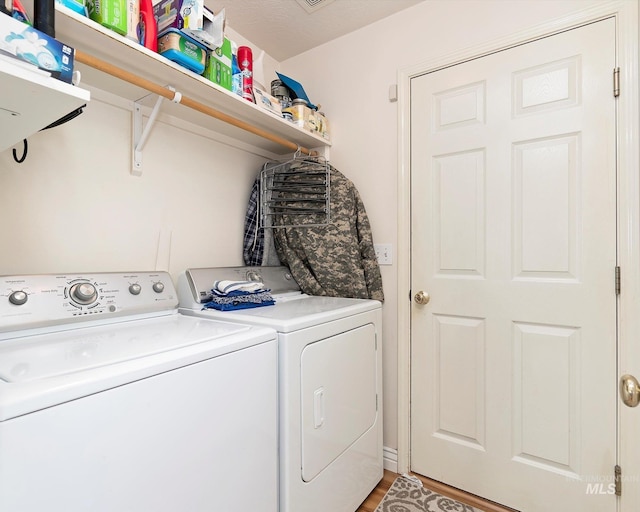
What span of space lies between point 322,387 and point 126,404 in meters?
0.76

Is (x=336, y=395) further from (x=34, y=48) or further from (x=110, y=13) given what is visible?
(x=110, y=13)

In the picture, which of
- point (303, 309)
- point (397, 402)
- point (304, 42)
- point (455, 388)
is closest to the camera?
point (303, 309)

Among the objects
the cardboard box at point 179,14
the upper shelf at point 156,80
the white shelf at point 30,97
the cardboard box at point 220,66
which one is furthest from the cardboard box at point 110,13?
the white shelf at point 30,97

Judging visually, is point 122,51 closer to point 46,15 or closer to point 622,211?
point 46,15

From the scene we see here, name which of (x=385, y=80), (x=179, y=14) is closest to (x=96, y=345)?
(x=179, y=14)

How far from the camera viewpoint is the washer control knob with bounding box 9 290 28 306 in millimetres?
1015

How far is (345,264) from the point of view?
193cm

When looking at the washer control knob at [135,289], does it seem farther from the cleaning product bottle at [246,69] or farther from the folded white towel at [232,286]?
the cleaning product bottle at [246,69]

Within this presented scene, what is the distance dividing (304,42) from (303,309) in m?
1.77

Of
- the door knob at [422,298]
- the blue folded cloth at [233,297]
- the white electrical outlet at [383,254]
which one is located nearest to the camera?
the blue folded cloth at [233,297]

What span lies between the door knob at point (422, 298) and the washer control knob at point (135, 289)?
4.41 feet

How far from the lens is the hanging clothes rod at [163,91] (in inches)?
45.1

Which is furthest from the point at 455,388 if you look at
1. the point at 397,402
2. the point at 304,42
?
the point at 304,42

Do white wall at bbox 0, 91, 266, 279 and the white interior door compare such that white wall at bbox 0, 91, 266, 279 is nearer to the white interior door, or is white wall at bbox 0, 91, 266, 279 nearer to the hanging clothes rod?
the hanging clothes rod
